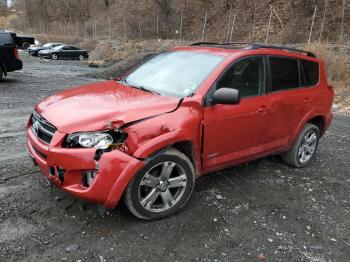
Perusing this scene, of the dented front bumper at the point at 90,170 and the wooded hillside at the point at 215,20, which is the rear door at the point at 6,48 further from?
the wooded hillside at the point at 215,20

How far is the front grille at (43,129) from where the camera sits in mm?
→ 3803

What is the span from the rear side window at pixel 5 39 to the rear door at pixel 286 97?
10.3 m

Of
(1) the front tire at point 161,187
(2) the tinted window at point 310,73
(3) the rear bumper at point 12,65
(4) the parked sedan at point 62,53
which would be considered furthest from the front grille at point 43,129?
(4) the parked sedan at point 62,53

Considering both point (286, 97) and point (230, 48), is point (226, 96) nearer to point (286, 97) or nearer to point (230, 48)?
point (230, 48)

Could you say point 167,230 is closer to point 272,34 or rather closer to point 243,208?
point 243,208

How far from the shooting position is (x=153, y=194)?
3918 millimetres

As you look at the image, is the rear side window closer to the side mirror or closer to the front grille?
the front grille

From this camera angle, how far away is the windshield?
174 inches

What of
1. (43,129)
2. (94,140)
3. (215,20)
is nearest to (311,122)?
(94,140)

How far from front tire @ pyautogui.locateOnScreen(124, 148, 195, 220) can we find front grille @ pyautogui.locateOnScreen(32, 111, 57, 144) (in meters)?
0.92

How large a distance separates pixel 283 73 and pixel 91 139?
291cm

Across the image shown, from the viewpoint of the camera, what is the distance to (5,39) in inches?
501

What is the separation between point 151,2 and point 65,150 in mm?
37614

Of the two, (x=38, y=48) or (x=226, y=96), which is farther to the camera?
(x=38, y=48)
